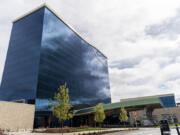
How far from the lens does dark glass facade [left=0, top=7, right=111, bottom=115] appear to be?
4650 centimetres

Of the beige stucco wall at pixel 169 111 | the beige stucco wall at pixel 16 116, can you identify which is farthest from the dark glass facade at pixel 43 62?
the beige stucco wall at pixel 169 111

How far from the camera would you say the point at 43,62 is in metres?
48.9

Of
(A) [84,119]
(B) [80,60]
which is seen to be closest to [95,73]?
(B) [80,60]

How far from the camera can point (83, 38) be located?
81875 millimetres

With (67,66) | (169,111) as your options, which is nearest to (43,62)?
(67,66)

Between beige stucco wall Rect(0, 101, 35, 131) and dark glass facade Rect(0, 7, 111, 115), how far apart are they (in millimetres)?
3172

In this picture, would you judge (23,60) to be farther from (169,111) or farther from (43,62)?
(169,111)

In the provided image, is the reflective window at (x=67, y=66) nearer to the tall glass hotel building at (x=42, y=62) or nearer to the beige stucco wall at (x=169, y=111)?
the tall glass hotel building at (x=42, y=62)

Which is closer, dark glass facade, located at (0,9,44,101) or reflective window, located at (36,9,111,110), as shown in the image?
dark glass facade, located at (0,9,44,101)

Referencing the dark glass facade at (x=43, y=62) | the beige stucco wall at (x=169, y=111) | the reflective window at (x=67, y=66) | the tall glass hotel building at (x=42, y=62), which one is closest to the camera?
the tall glass hotel building at (x=42, y=62)

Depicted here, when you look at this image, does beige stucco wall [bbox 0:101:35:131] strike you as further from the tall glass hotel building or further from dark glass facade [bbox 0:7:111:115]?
dark glass facade [bbox 0:7:111:115]

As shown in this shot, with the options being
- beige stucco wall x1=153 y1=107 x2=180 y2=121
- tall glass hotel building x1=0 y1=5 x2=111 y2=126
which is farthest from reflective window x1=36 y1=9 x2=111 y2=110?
beige stucco wall x1=153 y1=107 x2=180 y2=121

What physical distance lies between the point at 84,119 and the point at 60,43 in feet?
120

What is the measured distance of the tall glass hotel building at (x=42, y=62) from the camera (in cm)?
4619
